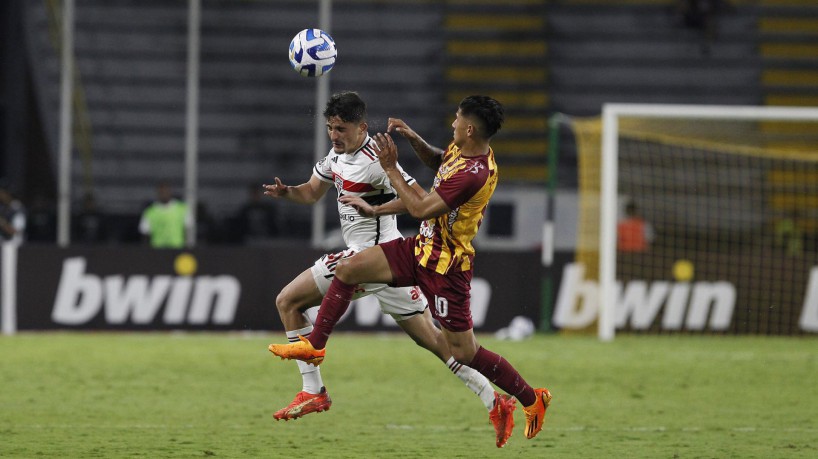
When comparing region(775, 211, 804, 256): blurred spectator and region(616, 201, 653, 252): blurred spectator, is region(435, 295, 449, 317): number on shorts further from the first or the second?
region(775, 211, 804, 256): blurred spectator

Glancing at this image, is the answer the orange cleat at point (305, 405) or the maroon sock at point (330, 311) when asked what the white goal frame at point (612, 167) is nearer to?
the orange cleat at point (305, 405)

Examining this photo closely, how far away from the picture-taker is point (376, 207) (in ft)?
27.2

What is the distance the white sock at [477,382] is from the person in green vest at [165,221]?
12.2 meters

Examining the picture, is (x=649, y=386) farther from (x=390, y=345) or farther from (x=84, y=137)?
(x=84, y=137)

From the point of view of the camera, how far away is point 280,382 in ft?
39.9

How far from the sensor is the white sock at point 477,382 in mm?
8648

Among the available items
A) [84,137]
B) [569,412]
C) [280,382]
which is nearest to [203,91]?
[84,137]

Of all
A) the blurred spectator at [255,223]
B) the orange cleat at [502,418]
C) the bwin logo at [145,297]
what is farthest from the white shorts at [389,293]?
the blurred spectator at [255,223]

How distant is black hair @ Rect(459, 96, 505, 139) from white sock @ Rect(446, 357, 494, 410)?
5.17 ft

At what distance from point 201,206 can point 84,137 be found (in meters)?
3.09

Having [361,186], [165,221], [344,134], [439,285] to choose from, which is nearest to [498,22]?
[165,221]

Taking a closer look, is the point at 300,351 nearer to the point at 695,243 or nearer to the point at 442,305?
the point at 442,305

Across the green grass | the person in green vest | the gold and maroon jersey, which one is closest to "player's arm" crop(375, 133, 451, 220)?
the gold and maroon jersey

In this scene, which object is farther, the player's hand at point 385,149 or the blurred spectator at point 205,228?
the blurred spectator at point 205,228
